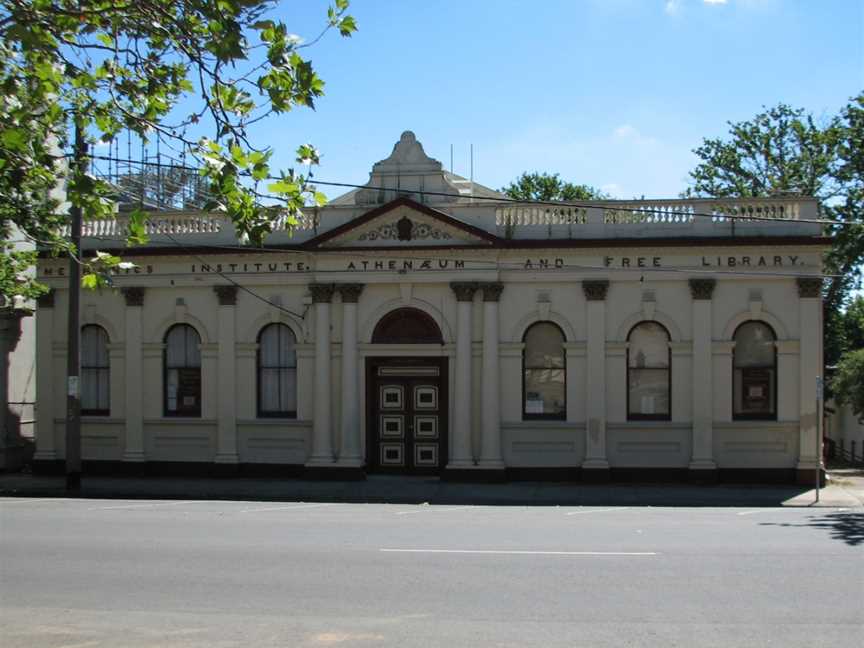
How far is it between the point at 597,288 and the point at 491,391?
3104mm

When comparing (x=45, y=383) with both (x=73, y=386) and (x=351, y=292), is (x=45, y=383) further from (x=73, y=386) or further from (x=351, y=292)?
(x=351, y=292)

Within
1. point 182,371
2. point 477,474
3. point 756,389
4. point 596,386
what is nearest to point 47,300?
point 182,371

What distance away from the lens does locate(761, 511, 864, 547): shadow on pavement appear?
1336cm

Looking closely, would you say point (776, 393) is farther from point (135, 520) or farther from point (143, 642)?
point (143, 642)

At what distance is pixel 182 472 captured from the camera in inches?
894

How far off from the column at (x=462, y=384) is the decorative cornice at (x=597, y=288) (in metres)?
2.38

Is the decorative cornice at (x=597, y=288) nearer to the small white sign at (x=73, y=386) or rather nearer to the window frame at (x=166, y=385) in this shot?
the window frame at (x=166, y=385)

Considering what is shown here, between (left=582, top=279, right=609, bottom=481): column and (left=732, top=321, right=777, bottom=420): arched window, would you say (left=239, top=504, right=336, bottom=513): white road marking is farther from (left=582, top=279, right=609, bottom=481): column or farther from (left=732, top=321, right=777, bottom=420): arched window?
(left=732, top=321, right=777, bottom=420): arched window

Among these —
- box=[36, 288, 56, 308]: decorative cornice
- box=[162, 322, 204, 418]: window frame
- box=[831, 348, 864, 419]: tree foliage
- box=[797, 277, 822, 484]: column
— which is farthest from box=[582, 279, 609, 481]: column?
box=[831, 348, 864, 419]: tree foliage

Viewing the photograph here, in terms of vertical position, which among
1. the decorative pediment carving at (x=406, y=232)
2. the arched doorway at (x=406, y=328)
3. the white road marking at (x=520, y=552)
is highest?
the decorative pediment carving at (x=406, y=232)

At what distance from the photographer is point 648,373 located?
2131 cm

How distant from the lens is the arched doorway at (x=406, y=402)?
21.9 metres

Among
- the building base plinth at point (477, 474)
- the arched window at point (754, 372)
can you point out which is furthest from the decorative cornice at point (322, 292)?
the arched window at point (754, 372)

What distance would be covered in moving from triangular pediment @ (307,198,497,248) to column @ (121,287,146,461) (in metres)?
4.50
